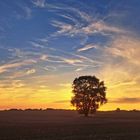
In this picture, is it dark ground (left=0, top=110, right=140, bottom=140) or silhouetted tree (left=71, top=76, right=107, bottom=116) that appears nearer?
dark ground (left=0, top=110, right=140, bottom=140)

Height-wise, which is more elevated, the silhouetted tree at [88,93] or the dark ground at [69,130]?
the silhouetted tree at [88,93]

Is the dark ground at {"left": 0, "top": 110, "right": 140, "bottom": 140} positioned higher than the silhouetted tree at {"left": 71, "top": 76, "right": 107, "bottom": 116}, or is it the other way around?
the silhouetted tree at {"left": 71, "top": 76, "right": 107, "bottom": 116}

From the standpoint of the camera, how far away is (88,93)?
10138cm

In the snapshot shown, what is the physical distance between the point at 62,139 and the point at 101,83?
224 feet

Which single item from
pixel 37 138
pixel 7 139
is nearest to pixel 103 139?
pixel 37 138

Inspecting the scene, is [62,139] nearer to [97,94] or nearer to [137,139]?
[137,139]

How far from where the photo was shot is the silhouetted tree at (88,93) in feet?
332

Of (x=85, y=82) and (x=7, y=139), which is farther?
(x=85, y=82)

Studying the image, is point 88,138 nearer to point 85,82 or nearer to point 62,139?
point 62,139

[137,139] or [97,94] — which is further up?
[97,94]

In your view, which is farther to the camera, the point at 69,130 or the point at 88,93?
the point at 88,93

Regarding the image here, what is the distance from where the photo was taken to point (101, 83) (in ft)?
336

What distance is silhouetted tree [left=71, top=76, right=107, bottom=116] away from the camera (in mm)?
101250

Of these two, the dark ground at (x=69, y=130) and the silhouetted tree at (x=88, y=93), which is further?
the silhouetted tree at (x=88, y=93)
